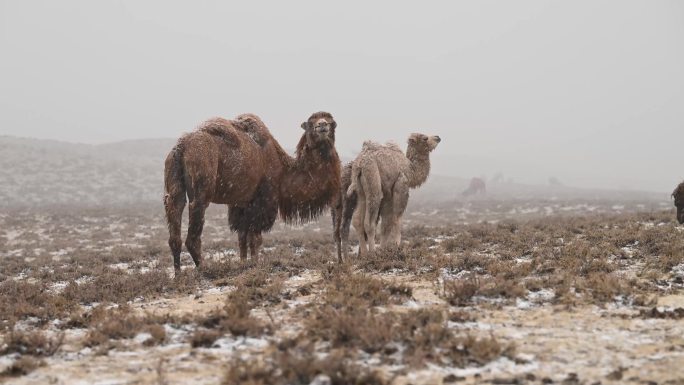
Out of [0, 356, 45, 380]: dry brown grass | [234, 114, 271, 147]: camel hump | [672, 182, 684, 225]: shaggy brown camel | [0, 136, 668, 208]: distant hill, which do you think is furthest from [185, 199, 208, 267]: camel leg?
[0, 136, 668, 208]: distant hill

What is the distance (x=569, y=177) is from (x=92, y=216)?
149 m

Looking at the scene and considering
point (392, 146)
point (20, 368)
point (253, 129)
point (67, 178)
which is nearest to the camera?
point (20, 368)

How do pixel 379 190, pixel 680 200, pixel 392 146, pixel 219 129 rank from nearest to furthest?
pixel 219 129 → pixel 379 190 → pixel 392 146 → pixel 680 200

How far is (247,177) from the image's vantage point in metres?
9.67

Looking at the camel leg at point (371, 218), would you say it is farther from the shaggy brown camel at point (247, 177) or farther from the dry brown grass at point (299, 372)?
the dry brown grass at point (299, 372)

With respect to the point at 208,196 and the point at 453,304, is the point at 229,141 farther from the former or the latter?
the point at 453,304

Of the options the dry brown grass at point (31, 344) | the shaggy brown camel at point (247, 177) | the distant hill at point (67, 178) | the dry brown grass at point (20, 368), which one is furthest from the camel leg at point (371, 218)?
the distant hill at point (67, 178)

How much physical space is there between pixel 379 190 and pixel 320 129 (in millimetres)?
1616

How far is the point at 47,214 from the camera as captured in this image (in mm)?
28281

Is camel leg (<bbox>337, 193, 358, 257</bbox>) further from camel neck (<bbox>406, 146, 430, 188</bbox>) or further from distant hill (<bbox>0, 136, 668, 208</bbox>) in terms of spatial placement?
distant hill (<bbox>0, 136, 668, 208</bbox>)

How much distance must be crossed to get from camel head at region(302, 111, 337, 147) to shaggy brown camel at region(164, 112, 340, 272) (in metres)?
0.02

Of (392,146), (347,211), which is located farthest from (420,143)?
(347,211)

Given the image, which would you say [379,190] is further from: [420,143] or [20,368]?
[20,368]

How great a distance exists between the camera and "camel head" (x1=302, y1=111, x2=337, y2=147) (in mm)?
9820
